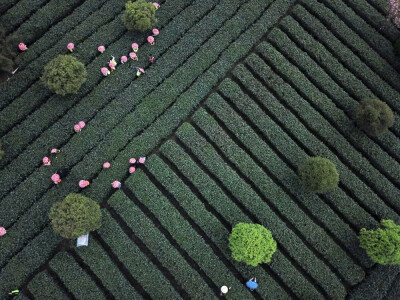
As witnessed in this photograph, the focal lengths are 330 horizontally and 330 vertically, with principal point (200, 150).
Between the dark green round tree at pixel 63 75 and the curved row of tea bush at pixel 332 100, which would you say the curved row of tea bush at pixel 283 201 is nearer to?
the curved row of tea bush at pixel 332 100

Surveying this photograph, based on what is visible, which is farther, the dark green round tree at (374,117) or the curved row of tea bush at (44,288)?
the dark green round tree at (374,117)

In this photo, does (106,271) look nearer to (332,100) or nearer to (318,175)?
(318,175)

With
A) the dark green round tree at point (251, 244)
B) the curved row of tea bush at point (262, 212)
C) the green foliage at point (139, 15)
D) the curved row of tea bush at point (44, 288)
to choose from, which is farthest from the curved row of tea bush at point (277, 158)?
the curved row of tea bush at point (44, 288)

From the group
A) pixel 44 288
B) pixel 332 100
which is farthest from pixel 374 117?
pixel 44 288

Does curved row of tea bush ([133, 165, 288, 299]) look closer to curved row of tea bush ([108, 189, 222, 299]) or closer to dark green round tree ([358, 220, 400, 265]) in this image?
curved row of tea bush ([108, 189, 222, 299])

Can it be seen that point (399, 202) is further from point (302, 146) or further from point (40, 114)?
point (40, 114)

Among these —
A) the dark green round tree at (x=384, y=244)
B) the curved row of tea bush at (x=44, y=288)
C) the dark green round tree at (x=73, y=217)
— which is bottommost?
the dark green round tree at (x=384, y=244)

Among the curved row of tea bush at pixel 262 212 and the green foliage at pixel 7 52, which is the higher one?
the green foliage at pixel 7 52

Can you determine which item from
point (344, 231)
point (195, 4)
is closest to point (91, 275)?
point (344, 231)
